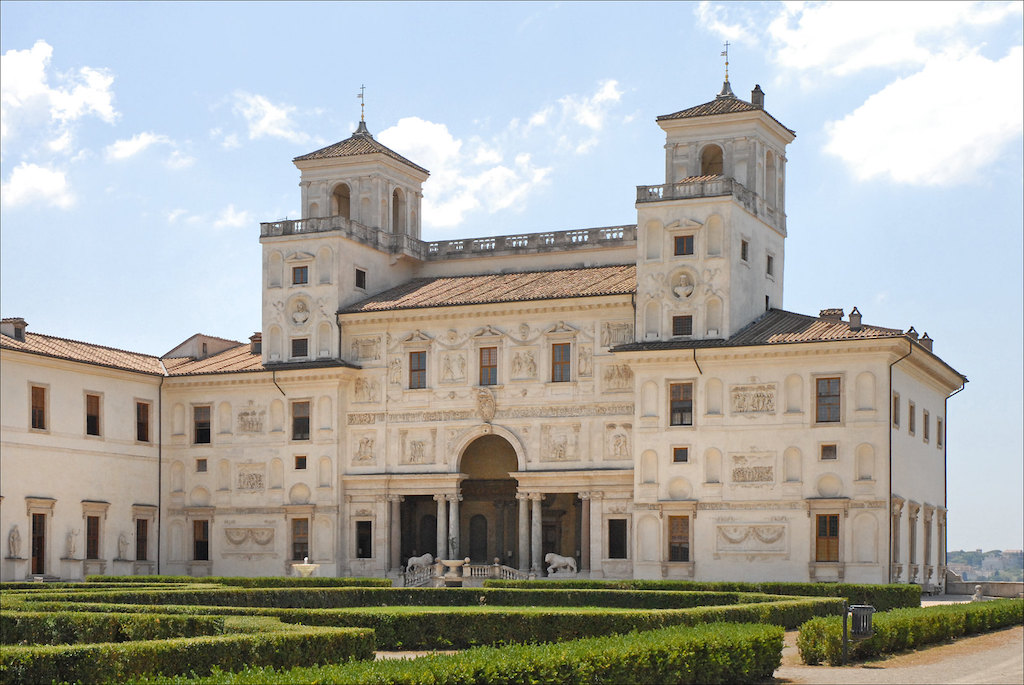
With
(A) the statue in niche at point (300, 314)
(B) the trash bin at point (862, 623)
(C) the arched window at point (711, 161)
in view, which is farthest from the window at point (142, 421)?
(B) the trash bin at point (862, 623)

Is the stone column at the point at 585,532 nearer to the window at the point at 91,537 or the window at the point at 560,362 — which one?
the window at the point at 560,362

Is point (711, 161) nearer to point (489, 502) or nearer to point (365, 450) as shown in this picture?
point (489, 502)

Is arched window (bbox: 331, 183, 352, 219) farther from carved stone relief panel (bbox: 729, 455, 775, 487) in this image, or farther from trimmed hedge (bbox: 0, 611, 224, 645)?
trimmed hedge (bbox: 0, 611, 224, 645)

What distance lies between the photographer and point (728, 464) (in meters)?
46.9

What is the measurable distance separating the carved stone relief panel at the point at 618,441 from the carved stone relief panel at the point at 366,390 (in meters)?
9.13

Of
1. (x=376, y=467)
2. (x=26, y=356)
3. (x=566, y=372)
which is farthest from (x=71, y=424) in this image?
(x=566, y=372)

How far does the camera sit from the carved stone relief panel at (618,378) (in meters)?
49.6

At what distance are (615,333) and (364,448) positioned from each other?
10.6 meters

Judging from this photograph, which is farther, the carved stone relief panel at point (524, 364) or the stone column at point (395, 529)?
the stone column at point (395, 529)

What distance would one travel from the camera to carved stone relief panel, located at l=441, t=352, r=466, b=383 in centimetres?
5219

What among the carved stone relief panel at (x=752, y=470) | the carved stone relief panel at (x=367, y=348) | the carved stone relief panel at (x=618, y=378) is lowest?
the carved stone relief panel at (x=752, y=470)

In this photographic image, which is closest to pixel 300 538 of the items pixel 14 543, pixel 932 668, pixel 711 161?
pixel 14 543

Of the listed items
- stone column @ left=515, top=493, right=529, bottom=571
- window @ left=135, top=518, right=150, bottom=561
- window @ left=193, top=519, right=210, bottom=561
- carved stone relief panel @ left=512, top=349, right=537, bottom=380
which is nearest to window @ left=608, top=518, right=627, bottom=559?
stone column @ left=515, top=493, right=529, bottom=571

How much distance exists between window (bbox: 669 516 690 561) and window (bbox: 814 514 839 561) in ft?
14.1
